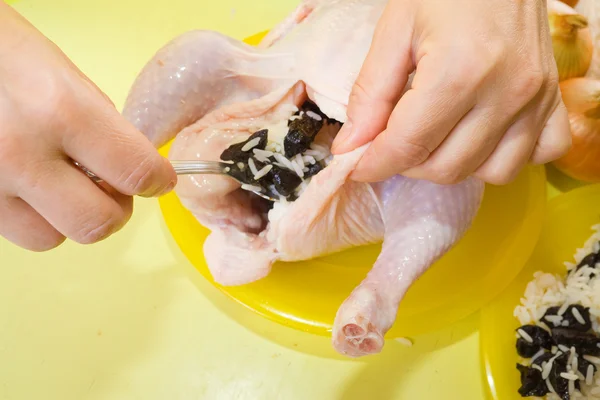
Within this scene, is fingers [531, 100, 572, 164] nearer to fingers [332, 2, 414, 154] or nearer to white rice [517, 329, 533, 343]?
fingers [332, 2, 414, 154]

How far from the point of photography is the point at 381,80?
2.94ft

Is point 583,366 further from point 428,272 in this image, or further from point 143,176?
point 143,176

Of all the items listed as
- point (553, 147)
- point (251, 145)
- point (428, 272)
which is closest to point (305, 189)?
point (251, 145)

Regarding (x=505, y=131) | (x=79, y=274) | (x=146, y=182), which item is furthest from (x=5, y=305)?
(x=505, y=131)

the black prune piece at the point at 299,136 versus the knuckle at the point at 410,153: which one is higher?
the knuckle at the point at 410,153

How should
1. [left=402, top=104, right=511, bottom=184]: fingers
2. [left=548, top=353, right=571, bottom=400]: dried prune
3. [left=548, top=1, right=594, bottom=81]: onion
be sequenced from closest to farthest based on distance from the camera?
[left=402, top=104, right=511, bottom=184]: fingers, [left=548, top=353, right=571, bottom=400]: dried prune, [left=548, top=1, right=594, bottom=81]: onion

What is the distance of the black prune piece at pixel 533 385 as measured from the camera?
3.59 ft

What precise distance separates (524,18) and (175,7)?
132 cm

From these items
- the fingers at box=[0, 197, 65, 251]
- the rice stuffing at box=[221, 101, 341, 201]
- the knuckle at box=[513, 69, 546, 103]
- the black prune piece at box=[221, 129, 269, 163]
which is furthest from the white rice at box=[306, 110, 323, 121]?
the fingers at box=[0, 197, 65, 251]

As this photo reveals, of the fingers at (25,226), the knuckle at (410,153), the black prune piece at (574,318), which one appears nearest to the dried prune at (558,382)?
the black prune piece at (574,318)

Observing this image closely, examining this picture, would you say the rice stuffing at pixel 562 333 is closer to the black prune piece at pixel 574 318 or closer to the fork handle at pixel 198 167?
the black prune piece at pixel 574 318

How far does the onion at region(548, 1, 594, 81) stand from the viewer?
1307 mm

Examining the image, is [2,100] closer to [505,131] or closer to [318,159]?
[318,159]

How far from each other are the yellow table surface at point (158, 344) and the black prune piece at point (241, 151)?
0.40 meters
